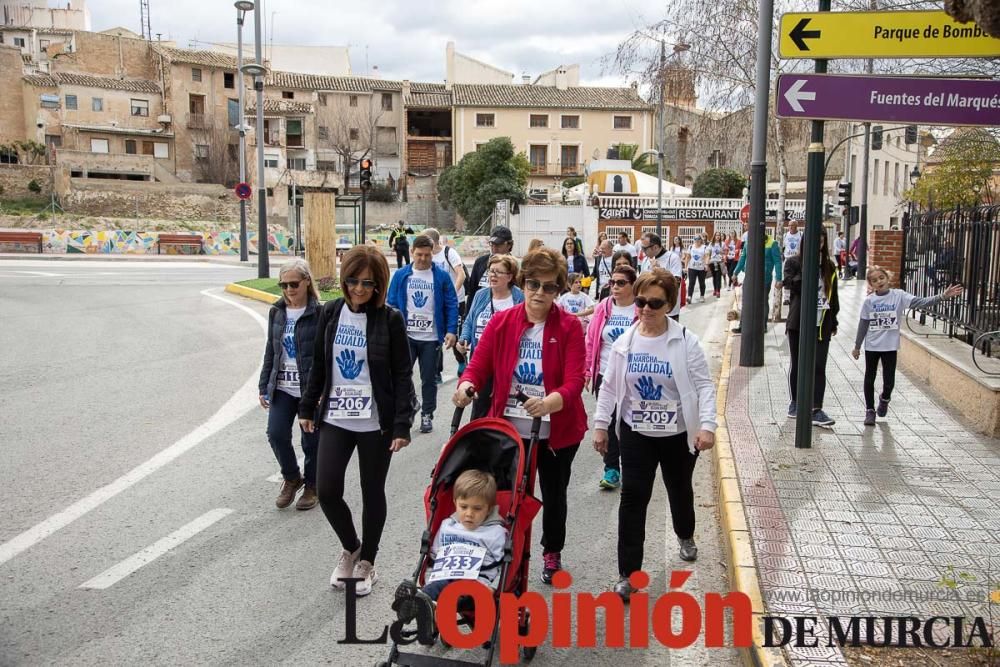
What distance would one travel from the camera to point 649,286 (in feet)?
15.0

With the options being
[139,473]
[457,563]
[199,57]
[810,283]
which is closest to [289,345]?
[139,473]

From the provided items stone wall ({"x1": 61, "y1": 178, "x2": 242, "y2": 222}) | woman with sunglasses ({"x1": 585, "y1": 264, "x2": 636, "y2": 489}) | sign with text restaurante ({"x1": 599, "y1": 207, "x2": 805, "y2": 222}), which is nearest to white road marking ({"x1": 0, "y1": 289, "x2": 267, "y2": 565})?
woman with sunglasses ({"x1": 585, "y1": 264, "x2": 636, "y2": 489})

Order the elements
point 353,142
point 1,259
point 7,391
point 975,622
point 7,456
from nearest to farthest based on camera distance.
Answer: point 975,622, point 7,456, point 7,391, point 1,259, point 353,142

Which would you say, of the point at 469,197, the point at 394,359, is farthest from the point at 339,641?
the point at 469,197

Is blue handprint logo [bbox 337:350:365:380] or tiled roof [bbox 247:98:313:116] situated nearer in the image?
blue handprint logo [bbox 337:350:365:380]

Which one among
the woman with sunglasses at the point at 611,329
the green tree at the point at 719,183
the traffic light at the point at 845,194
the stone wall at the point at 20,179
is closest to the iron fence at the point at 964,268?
the woman with sunglasses at the point at 611,329

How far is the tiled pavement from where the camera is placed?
169 inches

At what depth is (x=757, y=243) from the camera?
12.1 m

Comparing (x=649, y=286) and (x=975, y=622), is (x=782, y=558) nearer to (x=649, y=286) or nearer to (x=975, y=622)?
(x=975, y=622)

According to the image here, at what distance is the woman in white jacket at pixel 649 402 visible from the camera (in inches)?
180

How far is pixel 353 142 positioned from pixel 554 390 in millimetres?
63891

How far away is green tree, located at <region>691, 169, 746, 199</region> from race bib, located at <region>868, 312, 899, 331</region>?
41.2 meters

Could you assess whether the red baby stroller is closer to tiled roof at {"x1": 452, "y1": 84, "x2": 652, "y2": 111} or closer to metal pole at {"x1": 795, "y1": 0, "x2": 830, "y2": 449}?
metal pole at {"x1": 795, "y1": 0, "x2": 830, "y2": 449}

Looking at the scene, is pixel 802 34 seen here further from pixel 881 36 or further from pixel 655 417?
pixel 655 417
